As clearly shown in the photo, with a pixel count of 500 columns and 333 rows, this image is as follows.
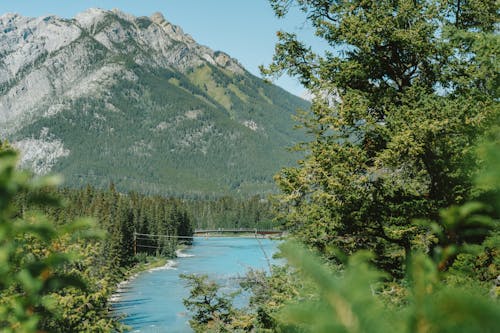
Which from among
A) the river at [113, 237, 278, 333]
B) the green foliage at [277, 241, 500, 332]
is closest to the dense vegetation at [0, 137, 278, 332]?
the green foliage at [277, 241, 500, 332]

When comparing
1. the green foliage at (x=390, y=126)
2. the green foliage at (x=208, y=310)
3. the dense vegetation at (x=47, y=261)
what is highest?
the green foliage at (x=390, y=126)

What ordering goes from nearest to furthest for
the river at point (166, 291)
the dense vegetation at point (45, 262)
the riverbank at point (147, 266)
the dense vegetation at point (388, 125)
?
the dense vegetation at point (45, 262), the dense vegetation at point (388, 125), the river at point (166, 291), the riverbank at point (147, 266)

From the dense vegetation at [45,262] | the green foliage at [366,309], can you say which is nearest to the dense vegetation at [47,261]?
the dense vegetation at [45,262]

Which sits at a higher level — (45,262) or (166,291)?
(45,262)

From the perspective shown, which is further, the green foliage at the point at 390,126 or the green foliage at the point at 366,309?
the green foliage at the point at 390,126

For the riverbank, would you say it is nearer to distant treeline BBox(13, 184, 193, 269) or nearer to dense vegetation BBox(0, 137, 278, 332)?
distant treeline BBox(13, 184, 193, 269)

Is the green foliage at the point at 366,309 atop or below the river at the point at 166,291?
atop

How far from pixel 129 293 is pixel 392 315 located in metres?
68.3

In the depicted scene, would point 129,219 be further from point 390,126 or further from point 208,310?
point 390,126

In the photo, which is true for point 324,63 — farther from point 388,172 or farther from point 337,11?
point 388,172

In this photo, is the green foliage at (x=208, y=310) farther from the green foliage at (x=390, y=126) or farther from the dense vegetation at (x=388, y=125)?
the green foliage at (x=390, y=126)

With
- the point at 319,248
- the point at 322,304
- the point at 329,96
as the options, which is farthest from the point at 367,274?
the point at 329,96

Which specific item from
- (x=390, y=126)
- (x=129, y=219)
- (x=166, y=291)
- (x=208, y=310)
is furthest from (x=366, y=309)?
(x=129, y=219)

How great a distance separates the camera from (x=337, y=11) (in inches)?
517
